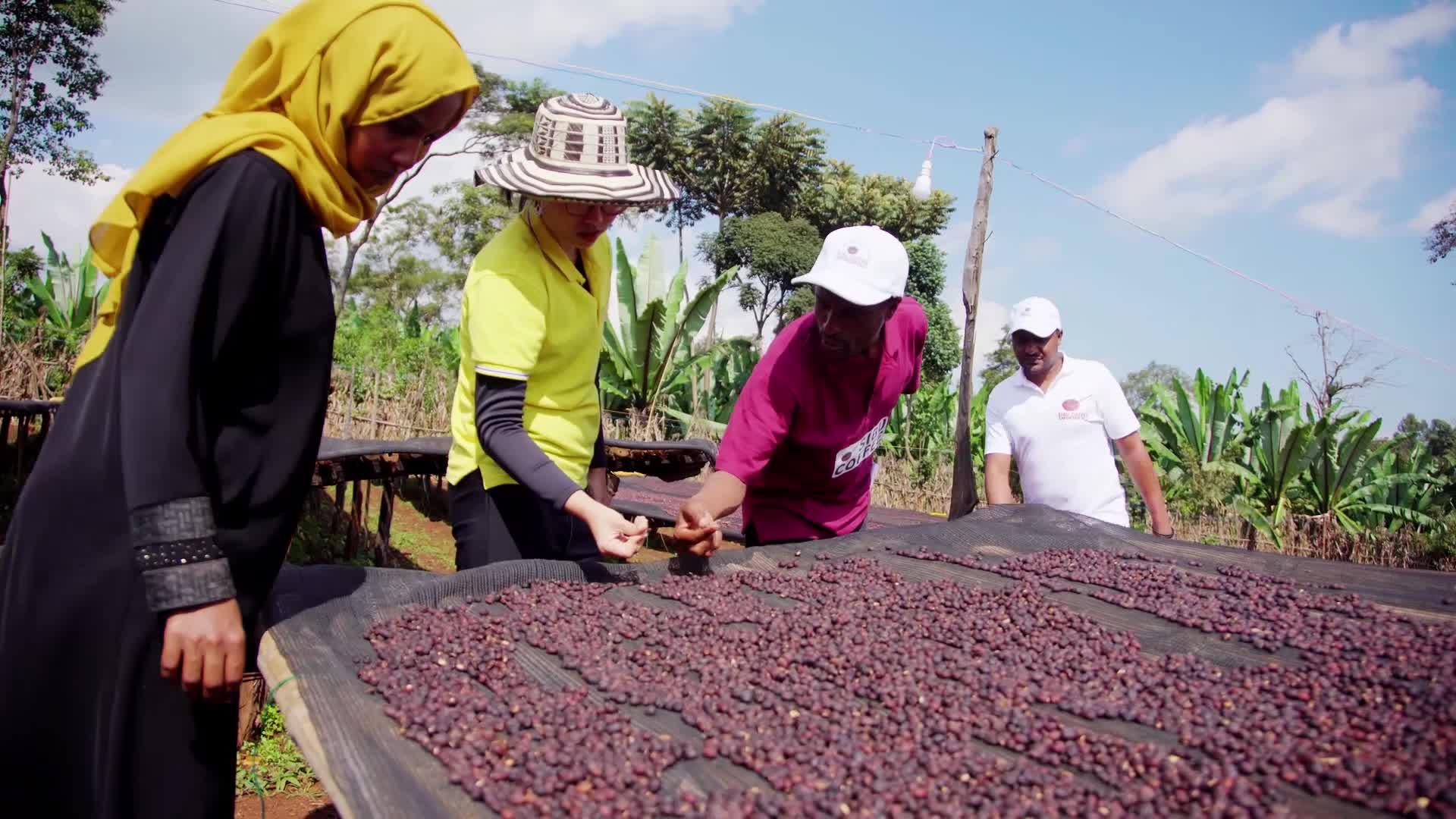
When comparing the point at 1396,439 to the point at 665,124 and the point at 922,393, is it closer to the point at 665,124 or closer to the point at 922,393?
the point at 922,393

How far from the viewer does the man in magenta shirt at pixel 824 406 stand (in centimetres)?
218

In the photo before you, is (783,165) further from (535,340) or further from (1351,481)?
(535,340)

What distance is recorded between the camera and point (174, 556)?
126 cm

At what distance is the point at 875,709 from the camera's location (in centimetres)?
144

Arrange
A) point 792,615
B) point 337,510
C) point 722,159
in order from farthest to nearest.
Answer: point 722,159
point 337,510
point 792,615

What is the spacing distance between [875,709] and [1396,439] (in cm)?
1042

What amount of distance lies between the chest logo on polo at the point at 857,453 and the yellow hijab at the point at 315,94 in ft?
4.66

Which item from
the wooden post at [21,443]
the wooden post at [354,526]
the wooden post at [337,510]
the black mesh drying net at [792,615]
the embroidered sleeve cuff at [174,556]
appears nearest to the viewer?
the black mesh drying net at [792,615]

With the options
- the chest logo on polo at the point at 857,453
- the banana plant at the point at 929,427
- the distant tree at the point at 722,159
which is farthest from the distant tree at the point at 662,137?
the chest logo on polo at the point at 857,453

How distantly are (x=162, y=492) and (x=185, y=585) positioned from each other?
131mm

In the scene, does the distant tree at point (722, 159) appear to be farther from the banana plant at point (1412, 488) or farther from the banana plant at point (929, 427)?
the banana plant at point (1412, 488)

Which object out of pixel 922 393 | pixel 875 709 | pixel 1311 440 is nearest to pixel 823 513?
pixel 875 709

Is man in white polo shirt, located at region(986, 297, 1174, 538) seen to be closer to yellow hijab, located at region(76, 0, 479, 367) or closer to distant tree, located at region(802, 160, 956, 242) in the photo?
yellow hijab, located at region(76, 0, 479, 367)

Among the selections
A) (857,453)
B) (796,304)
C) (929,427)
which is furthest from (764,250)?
(857,453)
